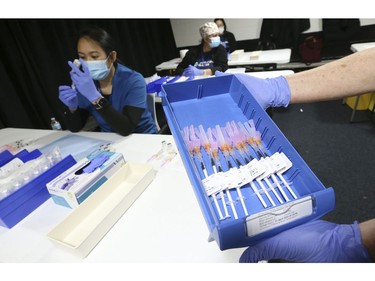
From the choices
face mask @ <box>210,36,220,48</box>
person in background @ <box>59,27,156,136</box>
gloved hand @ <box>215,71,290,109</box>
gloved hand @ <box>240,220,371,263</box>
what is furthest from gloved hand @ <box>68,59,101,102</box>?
face mask @ <box>210,36,220,48</box>

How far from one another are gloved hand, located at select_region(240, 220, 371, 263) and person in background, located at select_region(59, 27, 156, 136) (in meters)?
1.10

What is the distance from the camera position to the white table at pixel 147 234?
70 centimetres

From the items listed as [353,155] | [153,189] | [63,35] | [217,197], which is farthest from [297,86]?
[63,35]

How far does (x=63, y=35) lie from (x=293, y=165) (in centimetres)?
320

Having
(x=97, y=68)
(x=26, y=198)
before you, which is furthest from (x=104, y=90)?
(x=26, y=198)

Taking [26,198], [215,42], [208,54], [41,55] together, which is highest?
[41,55]

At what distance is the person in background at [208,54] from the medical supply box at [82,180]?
194 centimetres

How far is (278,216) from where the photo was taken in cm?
50

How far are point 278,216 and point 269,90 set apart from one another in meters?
0.66

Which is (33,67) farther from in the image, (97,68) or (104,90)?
(97,68)

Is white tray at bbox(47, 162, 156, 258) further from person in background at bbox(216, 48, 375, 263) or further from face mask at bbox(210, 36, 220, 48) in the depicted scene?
face mask at bbox(210, 36, 220, 48)

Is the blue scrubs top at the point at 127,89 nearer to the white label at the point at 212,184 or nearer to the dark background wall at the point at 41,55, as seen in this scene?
the white label at the point at 212,184

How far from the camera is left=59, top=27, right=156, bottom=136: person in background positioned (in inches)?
55.9

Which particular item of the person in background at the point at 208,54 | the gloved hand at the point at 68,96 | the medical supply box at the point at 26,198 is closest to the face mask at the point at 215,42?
the person in background at the point at 208,54
